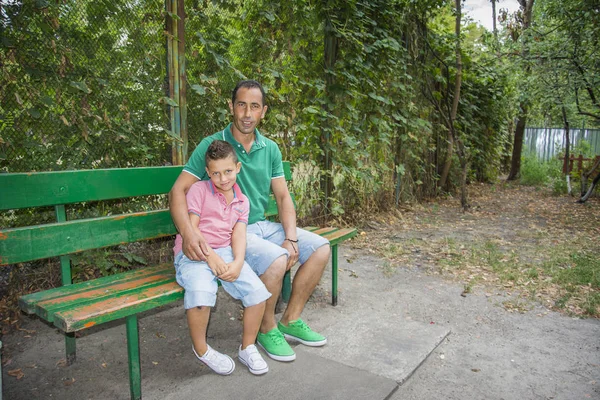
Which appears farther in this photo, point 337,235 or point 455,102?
point 455,102

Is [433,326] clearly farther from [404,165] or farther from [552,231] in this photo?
[404,165]

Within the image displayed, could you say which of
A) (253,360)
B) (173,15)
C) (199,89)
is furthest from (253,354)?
(173,15)

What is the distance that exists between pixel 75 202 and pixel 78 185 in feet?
0.32

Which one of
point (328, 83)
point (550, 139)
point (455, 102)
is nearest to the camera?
point (328, 83)

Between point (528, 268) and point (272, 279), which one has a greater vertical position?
point (272, 279)

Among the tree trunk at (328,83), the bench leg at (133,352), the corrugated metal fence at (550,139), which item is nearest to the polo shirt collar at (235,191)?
the bench leg at (133,352)

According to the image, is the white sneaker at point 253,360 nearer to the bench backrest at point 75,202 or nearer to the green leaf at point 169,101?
the bench backrest at point 75,202

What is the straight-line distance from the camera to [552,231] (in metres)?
6.36

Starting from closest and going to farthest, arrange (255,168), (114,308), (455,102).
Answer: (114,308) → (255,168) → (455,102)

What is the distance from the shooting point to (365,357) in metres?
2.83

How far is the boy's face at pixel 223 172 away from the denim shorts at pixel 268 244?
40cm

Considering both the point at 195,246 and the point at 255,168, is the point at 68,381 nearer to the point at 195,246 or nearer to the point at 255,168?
the point at 195,246

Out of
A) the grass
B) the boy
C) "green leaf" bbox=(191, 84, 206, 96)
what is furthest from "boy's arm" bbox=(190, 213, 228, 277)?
the grass

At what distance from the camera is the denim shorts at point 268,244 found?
9.05 ft
